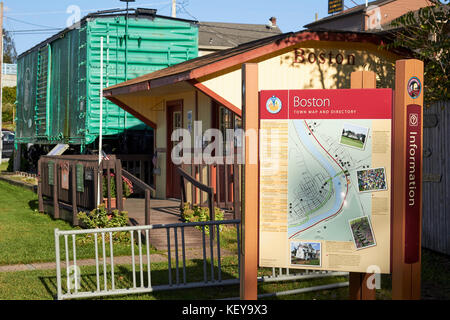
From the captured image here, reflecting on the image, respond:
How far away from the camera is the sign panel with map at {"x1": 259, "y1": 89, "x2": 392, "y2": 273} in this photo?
501 cm

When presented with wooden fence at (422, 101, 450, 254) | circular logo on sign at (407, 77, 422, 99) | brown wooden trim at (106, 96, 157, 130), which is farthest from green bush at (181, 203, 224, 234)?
circular logo on sign at (407, 77, 422, 99)

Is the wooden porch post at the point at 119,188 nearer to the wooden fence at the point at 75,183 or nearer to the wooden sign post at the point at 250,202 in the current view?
the wooden fence at the point at 75,183

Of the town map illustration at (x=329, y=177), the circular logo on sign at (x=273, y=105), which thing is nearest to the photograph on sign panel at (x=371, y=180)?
the town map illustration at (x=329, y=177)

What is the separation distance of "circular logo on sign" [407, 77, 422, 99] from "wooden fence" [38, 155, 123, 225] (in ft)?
23.4

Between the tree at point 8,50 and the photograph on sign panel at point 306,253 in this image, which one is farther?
the tree at point 8,50

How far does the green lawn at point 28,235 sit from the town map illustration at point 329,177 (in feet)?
17.0

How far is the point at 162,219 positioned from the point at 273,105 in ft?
23.8

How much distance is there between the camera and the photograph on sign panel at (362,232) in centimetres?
502

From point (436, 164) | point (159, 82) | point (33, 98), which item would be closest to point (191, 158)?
point (159, 82)

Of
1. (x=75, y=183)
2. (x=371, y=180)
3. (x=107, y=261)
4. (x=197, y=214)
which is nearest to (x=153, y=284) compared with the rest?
(x=107, y=261)

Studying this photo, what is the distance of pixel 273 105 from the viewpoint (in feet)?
16.9

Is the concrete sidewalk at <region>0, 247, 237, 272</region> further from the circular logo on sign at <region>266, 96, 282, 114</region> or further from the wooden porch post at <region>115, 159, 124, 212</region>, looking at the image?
the circular logo on sign at <region>266, 96, 282, 114</region>

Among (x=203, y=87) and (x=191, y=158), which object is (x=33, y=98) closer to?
(x=191, y=158)
